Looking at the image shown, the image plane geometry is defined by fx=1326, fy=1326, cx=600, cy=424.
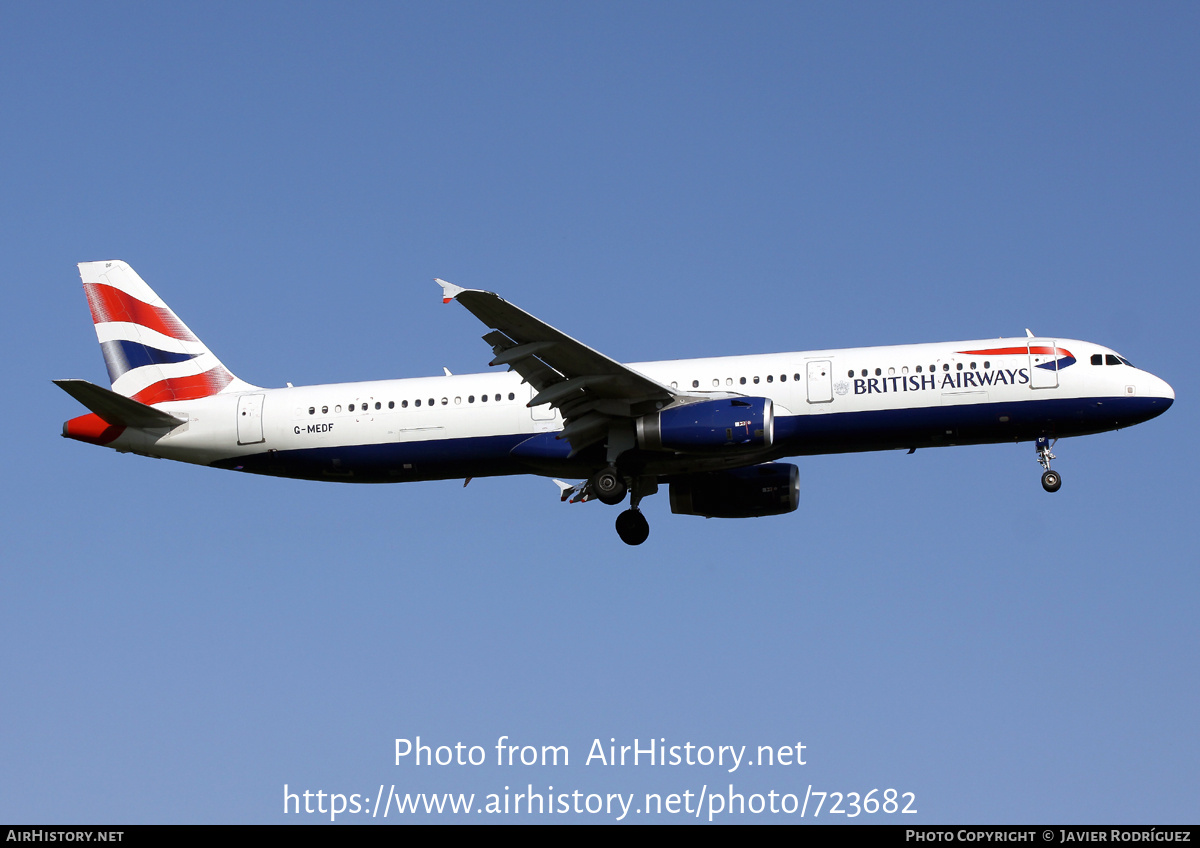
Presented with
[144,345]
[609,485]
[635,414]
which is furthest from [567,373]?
[144,345]

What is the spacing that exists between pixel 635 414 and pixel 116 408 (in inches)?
543

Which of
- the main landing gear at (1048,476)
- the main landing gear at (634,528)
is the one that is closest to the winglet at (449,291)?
the main landing gear at (634,528)

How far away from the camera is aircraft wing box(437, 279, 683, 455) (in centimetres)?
3020

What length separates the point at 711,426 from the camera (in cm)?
3206

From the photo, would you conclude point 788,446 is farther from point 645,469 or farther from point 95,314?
point 95,314

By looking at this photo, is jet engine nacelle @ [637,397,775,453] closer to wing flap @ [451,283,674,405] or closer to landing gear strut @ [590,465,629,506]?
wing flap @ [451,283,674,405]

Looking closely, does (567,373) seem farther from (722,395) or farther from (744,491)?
(744,491)

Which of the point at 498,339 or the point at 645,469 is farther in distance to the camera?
the point at 645,469

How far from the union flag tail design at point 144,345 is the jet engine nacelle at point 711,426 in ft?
41.9

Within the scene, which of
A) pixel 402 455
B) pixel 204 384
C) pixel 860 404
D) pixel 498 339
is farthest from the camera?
pixel 204 384

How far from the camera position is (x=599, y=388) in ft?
107

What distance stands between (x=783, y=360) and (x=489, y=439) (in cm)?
795
